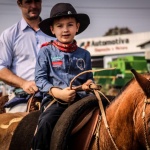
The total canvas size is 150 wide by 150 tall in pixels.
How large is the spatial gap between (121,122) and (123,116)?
57 mm

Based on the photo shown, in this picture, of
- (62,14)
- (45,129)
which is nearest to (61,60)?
(62,14)

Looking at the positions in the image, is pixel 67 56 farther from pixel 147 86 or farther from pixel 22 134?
pixel 147 86

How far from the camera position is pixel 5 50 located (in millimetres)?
6391

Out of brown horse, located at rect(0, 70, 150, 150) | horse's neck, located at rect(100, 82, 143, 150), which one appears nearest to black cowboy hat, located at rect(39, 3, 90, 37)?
brown horse, located at rect(0, 70, 150, 150)

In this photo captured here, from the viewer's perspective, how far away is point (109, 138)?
12.1 ft

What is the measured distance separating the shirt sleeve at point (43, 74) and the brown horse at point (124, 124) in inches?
21.3

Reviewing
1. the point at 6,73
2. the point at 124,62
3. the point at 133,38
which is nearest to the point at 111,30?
the point at 133,38

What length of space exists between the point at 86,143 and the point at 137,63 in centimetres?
3344

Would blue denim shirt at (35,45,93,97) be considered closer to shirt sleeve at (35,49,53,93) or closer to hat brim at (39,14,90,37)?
shirt sleeve at (35,49,53,93)

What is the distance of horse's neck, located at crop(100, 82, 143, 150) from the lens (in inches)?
139

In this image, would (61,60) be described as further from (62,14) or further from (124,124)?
(124,124)

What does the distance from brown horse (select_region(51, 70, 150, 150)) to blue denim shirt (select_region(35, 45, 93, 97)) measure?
61cm

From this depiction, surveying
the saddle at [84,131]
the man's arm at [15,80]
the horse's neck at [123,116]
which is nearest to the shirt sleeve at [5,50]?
the man's arm at [15,80]

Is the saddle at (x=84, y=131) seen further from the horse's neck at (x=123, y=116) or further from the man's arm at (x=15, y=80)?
the man's arm at (x=15, y=80)
